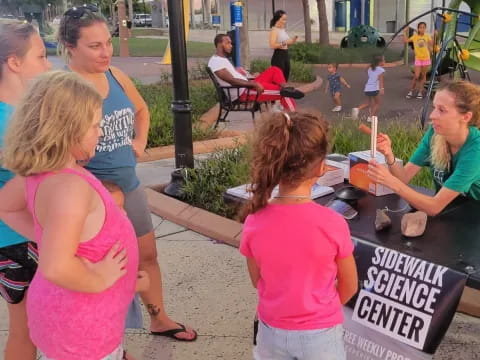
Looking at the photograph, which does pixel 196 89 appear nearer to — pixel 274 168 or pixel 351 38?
pixel 351 38

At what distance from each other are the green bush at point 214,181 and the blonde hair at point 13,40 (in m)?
2.45

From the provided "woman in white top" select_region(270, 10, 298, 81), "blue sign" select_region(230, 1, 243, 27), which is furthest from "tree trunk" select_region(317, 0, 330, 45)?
"woman in white top" select_region(270, 10, 298, 81)

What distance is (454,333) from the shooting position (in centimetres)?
288

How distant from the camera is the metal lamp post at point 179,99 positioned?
462 cm

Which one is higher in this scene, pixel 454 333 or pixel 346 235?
pixel 346 235

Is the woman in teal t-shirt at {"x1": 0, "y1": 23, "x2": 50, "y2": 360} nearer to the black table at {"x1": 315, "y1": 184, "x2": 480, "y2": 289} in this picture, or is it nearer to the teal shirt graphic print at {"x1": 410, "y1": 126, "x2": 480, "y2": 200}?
the black table at {"x1": 315, "y1": 184, "x2": 480, "y2": 289}

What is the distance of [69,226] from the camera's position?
1.49 metres

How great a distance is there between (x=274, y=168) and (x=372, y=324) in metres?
0.94

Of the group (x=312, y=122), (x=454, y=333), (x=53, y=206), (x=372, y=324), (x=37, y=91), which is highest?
(x=37, y=91)

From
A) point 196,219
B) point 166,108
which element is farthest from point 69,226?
point 166,108

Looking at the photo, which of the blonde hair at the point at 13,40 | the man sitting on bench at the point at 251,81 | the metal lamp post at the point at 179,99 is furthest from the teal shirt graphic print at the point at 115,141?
the man sitting on bench at the point at 251,81

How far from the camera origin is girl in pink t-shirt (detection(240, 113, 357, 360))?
1.65 m

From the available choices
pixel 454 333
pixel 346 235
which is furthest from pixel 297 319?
pixel 454 333

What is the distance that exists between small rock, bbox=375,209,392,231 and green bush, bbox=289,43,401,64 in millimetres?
14787
